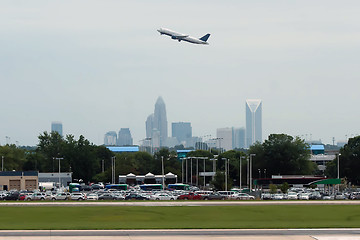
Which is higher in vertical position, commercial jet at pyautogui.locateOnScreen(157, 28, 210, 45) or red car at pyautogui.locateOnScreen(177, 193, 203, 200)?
commercial jet at pyautogui.locateOnScreen(157, 28, 210, 45)

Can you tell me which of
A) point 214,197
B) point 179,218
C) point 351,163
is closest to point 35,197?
point 214,197

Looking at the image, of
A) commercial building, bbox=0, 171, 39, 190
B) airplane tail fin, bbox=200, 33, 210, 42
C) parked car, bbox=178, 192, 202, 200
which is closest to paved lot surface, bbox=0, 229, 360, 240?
parked car, bbox=178, 192, 202, 200

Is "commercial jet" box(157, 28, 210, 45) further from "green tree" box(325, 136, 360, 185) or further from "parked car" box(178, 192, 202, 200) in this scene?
"parked car" box(178, 192, 202, 200)

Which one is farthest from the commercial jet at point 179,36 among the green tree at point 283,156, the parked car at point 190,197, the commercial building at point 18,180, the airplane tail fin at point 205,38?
the parked car at point 190,197

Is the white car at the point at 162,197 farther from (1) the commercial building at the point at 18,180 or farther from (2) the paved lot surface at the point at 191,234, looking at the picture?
(1) the commercial building at the point at 18,180

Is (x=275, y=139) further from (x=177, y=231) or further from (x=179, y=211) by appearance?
(x=177, y=231)

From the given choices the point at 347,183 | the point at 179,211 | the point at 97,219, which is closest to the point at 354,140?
the point at 347,183
